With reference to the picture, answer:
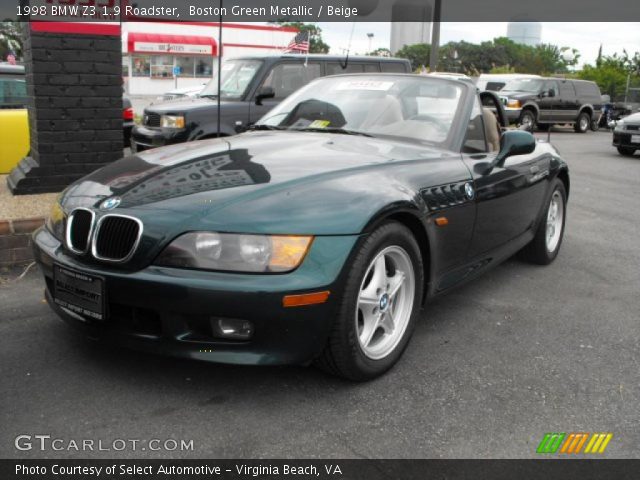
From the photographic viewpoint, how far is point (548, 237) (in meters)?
5.24

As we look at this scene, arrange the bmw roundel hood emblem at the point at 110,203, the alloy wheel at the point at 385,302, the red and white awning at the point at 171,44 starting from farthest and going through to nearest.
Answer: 1. the red and white awning at the point at 171,44
2. the alloy wheel at the point at 385,302
3. the bmw roundel hood emblem at the point at 110,203

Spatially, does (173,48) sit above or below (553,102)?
above

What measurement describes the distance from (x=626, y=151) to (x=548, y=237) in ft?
36.3

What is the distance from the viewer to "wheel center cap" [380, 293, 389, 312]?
304 centimetres

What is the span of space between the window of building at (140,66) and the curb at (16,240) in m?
42.9

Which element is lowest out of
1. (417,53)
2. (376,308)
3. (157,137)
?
(376,308)

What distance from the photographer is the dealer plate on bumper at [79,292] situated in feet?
8.74

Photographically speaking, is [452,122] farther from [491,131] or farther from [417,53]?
[417,53]

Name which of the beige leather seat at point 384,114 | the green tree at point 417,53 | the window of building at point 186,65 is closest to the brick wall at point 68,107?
the beige leather seat at point 384,114

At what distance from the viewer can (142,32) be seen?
44.1m

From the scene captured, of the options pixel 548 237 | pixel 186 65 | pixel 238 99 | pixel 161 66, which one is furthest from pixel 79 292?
pixel 186 65

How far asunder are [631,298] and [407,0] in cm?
1348

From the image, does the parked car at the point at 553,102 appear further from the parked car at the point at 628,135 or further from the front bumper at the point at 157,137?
the front bumper at the point at 157,137

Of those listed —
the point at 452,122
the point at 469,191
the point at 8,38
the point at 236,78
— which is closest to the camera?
the point at 469,191
